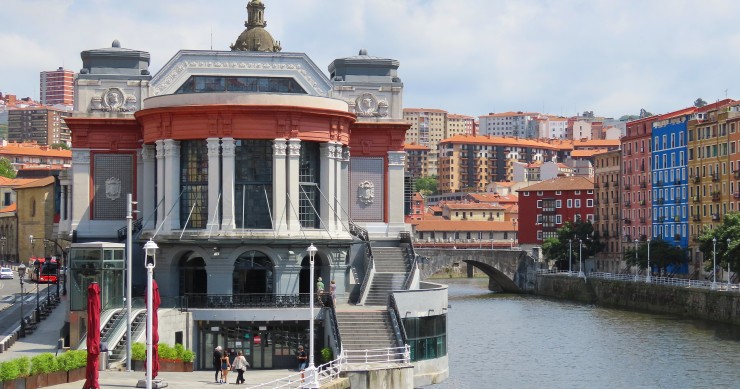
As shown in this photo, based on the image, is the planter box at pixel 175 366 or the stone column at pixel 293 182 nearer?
the planter box at pixel 175 366

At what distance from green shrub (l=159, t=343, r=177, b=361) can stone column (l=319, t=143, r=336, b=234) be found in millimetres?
14537

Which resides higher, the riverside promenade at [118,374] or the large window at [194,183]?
the large window at [194,183]

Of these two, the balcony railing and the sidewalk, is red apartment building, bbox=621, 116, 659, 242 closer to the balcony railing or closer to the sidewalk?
the sidewalk

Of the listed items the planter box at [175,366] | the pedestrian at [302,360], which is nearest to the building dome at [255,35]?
the pedestrian at [302,360]

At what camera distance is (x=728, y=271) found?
395ft

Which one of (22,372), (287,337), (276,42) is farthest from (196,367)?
(276,42)

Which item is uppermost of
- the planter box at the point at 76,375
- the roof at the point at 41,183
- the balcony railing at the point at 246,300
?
the roof at the point at 41,183

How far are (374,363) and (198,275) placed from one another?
1418cm

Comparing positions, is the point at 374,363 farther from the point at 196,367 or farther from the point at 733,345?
the point at 733,345

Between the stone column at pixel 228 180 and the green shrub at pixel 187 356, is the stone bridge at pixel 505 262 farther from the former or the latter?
the green shrub at pixel 187 356

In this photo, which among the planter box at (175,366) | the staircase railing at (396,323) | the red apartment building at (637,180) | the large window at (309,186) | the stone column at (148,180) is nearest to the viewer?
the planter box at (175,366)

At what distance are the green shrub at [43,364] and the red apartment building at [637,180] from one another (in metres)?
117

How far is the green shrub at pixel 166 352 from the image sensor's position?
5631 centimetres

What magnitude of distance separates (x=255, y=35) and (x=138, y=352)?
31.6 metres
